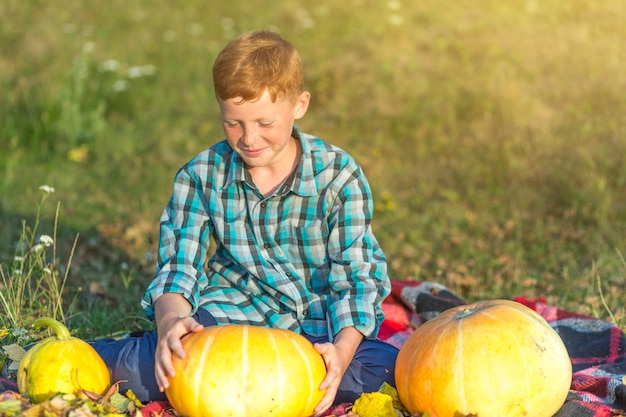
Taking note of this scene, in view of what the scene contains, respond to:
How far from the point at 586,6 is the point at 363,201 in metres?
7.41

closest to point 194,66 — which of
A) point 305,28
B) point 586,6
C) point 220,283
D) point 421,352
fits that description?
point 305,28

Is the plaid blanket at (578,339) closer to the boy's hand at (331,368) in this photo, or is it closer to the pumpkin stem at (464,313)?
the pumpkin stem at (464,313)

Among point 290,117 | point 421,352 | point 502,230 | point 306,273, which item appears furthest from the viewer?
point 502,230

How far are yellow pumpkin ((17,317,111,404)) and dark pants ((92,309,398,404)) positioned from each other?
0.19 metres

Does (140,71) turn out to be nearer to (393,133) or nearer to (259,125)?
(393,133)

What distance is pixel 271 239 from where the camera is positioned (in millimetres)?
3498

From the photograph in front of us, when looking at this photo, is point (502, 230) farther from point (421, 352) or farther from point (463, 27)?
point (463, 27)

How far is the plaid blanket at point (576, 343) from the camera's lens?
3.10 metres

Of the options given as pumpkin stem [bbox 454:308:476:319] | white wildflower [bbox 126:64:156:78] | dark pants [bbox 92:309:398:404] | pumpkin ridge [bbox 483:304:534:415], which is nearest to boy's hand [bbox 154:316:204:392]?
dark pants [bbox 92:309:398:404]

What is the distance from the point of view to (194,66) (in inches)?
389

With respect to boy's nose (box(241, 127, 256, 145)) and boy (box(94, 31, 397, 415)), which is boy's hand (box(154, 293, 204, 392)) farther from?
boy's nose (box(241, 127, 256, 145))

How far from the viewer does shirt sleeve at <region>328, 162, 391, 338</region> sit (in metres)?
3.29

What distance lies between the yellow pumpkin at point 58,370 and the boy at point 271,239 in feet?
0.82

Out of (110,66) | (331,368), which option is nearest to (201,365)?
(331,368)
